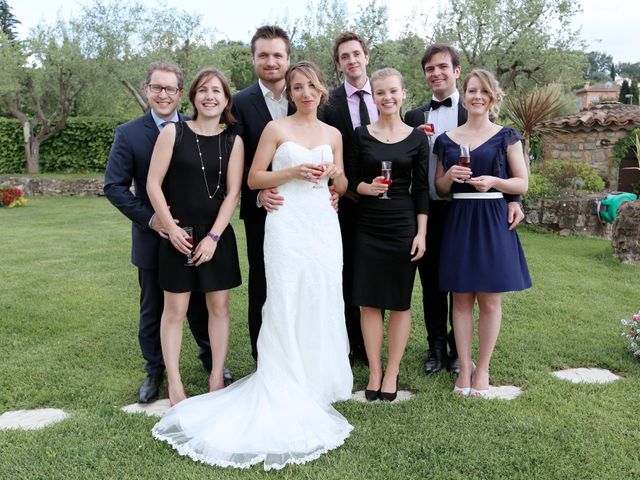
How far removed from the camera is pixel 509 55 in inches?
816

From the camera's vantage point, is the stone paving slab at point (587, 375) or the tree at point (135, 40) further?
the tree at point (135, 40)

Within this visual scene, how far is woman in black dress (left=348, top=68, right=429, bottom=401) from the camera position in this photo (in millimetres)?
3742

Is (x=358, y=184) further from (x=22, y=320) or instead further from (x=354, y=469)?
(x=22, y=320)

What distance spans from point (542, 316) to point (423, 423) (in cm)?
302

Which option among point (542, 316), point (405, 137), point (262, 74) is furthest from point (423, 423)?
point (542, 316)

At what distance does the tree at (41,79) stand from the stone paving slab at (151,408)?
2022 cm

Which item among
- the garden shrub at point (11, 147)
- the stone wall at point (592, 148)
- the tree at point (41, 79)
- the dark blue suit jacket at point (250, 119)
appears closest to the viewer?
the dark blue suit jacket at point (250, 119)

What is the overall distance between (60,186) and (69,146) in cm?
379

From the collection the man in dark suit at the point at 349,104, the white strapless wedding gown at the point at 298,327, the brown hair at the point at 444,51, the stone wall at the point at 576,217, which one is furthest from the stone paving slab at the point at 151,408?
the stone wall at the point at 576,217

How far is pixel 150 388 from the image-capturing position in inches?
157

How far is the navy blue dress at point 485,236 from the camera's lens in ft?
12.3

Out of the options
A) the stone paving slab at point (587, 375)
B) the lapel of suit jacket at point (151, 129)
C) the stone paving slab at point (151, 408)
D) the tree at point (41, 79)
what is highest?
the tree at point (41, 79)

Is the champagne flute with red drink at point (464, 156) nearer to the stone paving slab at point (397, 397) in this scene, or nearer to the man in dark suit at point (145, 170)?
the stone paving slab at point (397, 397)

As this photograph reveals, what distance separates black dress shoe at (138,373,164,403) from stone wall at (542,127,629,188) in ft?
46.0
